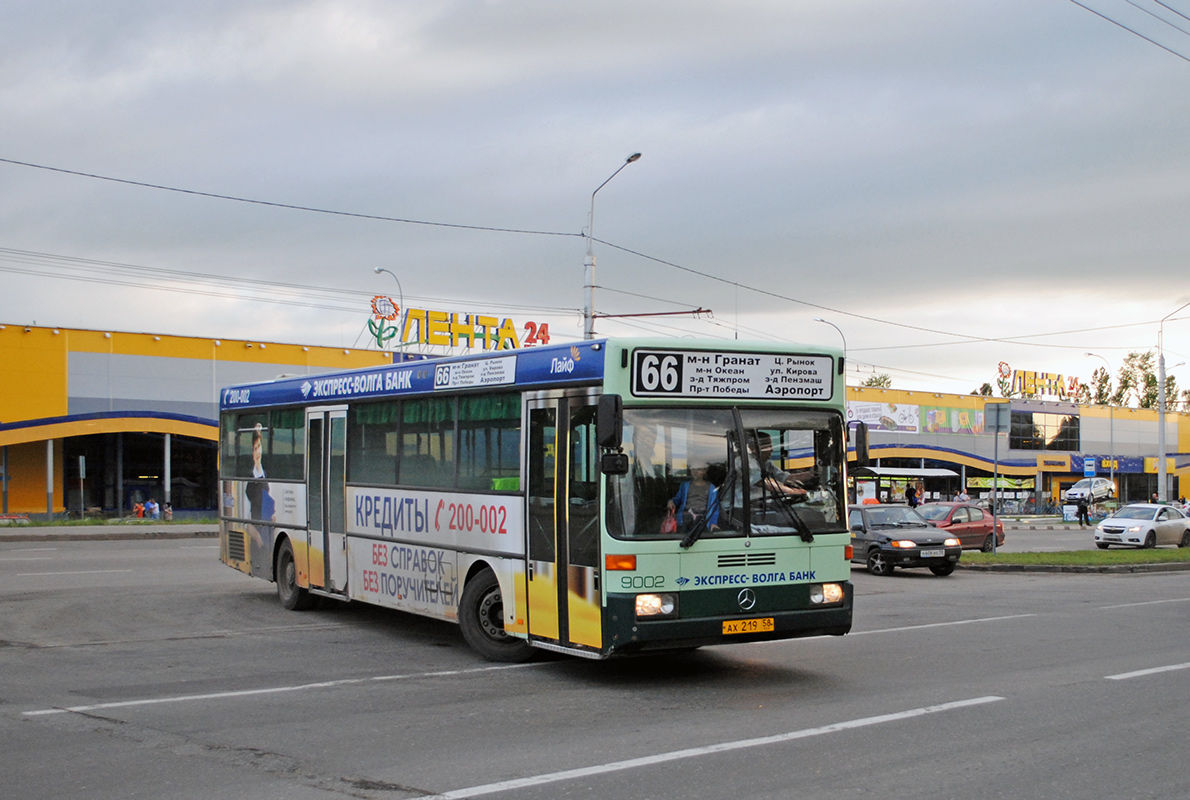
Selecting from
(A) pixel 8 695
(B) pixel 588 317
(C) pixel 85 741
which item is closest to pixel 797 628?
(C) pixel 85 741

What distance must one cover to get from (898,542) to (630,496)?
50.2 ft

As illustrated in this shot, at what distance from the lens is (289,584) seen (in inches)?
586

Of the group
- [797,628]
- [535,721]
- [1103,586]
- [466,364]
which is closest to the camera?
[535,721]

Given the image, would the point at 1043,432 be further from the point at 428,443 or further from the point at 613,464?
the point at 613,464

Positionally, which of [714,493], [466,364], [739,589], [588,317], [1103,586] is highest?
[588,317]

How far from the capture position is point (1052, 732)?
745 cm

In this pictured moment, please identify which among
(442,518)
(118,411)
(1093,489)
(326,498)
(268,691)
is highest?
(118,411)

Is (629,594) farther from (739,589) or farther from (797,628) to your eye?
(797,628)

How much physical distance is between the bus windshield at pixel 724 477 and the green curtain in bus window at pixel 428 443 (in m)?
2.83

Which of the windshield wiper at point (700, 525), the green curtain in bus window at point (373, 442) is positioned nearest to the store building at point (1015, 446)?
the green curtain in bus window at point (373, 442)

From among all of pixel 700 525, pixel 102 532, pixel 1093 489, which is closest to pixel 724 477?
pixel 700 525

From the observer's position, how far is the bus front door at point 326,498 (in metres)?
13.5

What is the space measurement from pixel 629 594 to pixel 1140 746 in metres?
3.72

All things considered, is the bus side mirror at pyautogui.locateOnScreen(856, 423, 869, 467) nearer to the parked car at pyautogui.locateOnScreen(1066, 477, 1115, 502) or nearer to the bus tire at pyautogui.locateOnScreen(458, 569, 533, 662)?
the bus tire at pyautogui.locateOnScreen(458, 569, 533, 662)
